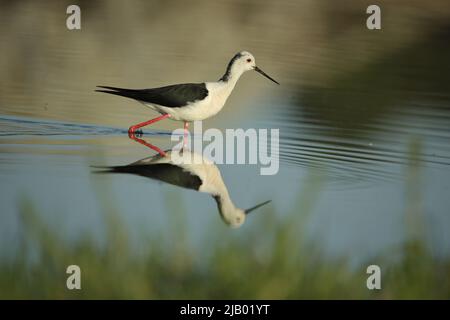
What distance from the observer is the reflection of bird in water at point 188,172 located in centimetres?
582

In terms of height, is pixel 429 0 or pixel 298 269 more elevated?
pixel 429 0

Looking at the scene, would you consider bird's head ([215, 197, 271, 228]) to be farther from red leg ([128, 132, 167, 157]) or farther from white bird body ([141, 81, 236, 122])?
white bird body ([141, 81, 236, 122])

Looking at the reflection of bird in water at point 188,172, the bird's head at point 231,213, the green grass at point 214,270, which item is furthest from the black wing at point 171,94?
the green grass at point 214,270

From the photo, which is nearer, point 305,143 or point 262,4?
point 305,143

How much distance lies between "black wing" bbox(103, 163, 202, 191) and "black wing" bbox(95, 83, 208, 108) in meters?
1.20

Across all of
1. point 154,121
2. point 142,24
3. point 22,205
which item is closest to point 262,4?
point 142,24

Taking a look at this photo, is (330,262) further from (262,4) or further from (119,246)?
(262,4)

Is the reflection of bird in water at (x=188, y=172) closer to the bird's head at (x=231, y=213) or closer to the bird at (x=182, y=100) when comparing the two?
the bird's head at (x=231, y=213)

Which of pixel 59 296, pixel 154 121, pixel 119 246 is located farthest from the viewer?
pixel 154 121

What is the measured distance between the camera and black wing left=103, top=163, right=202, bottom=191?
620 centimetres

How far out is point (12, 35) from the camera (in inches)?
418

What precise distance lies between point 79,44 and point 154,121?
3089mm

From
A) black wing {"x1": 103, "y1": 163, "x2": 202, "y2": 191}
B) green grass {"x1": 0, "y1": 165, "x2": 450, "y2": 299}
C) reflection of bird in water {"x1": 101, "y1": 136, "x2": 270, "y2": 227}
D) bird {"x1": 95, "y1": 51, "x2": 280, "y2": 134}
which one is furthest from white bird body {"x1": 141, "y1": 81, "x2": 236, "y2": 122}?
green grass {"x1": 0, "y1": 165, "x2": 450, "y2": 299}
